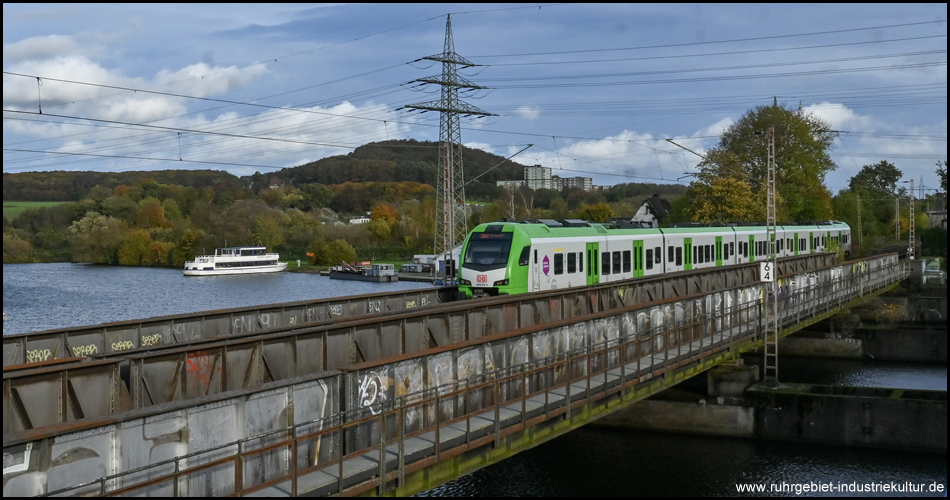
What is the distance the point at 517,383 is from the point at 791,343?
119ft

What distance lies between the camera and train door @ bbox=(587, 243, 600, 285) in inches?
1346

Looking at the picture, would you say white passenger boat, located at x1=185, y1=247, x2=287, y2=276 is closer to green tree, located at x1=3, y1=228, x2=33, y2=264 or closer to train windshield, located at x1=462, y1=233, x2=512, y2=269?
green tree, located at x1=3, y1=228, x2=33, y2=264

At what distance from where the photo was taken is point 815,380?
42781mm

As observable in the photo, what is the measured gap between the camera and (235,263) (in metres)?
111

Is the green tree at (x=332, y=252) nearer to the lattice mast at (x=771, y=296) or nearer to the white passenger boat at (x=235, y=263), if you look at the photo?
the white passenger boat at (x=235, y=263)

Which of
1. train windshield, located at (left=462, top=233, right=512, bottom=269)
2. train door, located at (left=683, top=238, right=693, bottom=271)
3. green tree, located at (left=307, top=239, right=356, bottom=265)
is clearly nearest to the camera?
train windshield, located at (left=462, top=233, right=512, bottom=269)

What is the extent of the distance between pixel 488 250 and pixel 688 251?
1728cm

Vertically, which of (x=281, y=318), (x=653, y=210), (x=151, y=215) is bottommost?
(x=281, y=318)

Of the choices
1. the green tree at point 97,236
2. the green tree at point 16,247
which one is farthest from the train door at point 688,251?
the green tree at point 16,247

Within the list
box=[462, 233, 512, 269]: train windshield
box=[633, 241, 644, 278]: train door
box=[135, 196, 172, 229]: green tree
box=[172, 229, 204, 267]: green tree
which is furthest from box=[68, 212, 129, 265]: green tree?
box=[462, 233, 512, 269]: train windshield

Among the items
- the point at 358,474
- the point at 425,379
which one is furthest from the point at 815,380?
the point at 358,474

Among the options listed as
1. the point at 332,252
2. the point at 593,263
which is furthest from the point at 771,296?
the point at 332,252

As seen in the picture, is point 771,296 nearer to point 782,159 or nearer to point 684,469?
point 684,469

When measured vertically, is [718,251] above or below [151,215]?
below
